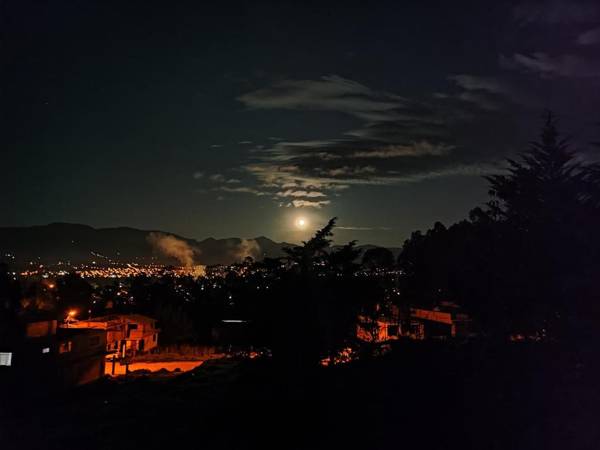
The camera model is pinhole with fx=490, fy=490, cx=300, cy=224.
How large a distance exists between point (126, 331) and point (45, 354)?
15.0 m

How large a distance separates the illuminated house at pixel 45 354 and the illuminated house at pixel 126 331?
8051mm

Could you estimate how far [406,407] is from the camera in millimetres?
10430

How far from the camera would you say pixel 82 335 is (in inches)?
1170

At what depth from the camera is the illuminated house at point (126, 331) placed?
39250 mm

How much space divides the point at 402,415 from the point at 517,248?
619 centimetres

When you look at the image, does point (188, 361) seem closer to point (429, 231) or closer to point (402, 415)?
point (429, 231)

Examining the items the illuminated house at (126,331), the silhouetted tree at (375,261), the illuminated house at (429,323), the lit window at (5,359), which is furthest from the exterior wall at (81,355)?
the illuminated house at (429,323)

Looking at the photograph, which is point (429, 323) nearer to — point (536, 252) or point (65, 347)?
point (536, 252)

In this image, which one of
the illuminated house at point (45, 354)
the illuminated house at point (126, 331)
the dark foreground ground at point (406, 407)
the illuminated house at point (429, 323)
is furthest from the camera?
the illuminated house at point (126, 331)

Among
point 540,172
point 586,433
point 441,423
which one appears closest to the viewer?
point 586,433

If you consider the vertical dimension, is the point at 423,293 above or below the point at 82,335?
above

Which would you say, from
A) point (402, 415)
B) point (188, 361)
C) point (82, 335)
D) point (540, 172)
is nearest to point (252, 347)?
point (402, 415)

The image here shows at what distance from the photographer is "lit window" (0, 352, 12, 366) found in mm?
25141

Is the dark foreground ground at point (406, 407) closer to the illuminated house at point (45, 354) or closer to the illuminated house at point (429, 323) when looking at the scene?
the illuminated house at point (429, 323)
